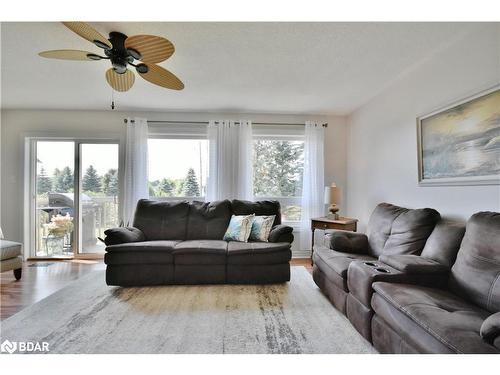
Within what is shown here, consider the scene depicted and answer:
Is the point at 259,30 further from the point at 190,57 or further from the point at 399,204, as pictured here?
the point at 399,204

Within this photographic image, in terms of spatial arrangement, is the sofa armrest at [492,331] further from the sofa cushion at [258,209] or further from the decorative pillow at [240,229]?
the sofa cushion at [258,209]

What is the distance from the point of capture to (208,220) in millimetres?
3338

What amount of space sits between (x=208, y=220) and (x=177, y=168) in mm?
1271

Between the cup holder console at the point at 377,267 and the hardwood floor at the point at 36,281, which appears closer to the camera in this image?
the cup holder console at the point at 377,267

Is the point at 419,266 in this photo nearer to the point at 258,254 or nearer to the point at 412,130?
the point at 258,254

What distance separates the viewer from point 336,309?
2217mm

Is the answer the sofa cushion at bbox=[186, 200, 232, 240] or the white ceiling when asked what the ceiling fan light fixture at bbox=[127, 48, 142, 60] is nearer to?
the white ceiling

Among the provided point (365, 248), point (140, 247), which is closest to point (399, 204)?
point (365, 248)

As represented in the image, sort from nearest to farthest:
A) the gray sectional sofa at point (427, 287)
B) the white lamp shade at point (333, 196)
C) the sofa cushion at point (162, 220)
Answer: the gray sectional sofa at point (427, 287) → the sofa cushion at point (162, 220) → the white lamp shade at point (333, 196)

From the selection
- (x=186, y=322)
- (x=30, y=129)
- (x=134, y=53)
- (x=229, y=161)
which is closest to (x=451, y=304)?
(x=186, y=322)

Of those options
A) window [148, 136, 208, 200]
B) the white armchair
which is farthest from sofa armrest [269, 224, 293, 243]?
the white armchair

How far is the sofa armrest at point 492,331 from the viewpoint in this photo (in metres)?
1.00

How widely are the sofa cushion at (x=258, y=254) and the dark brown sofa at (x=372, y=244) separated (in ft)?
1.23

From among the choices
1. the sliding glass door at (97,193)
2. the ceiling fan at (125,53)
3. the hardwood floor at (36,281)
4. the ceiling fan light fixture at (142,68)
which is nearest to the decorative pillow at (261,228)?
the ceiling fan at (125,53)
